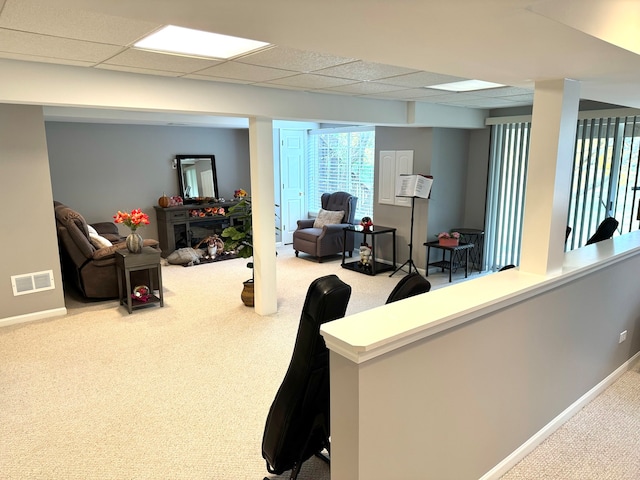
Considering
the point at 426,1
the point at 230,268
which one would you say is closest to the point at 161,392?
the point at 426,1

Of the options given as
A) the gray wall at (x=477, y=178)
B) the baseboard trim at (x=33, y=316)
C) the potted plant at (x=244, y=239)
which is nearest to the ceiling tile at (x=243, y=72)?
the potted plant at (x=244, y=239)

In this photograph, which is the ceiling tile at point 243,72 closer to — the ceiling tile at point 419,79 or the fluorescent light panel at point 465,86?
the ceiling tile at point 419,79

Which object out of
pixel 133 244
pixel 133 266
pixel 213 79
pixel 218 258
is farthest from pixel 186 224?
pixel 213 79

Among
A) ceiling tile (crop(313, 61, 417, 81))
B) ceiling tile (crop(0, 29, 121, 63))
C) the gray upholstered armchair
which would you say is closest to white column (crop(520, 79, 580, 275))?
ceiling tile (crop(313, 61, 417, 81))

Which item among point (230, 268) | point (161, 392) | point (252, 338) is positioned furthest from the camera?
point (230, 268)

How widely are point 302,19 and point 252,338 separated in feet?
10.4

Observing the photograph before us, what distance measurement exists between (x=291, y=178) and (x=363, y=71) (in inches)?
200

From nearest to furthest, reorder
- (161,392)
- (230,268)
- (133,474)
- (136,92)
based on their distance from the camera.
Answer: (133,474) < (161,392) < (136,92) < (230,268)

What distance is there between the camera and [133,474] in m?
2.36

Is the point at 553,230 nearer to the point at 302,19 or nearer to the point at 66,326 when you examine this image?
the point at 302,19

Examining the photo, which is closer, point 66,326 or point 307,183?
point 66,326

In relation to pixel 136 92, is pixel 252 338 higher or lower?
lower

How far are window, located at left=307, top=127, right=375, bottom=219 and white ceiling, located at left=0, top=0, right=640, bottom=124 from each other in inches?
178

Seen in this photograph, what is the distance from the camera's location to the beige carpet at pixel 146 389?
2.47 metres
